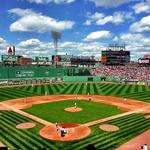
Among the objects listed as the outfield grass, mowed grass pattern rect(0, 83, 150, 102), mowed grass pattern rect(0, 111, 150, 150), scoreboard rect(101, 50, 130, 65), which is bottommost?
mowed grass pattern rect(0, 111, 150, 150)

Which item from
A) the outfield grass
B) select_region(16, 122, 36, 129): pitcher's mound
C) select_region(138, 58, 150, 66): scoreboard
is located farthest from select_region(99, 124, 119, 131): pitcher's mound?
select_region(138, 58, 150, 66): scoreboard

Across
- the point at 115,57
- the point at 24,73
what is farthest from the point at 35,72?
the point at 115,57

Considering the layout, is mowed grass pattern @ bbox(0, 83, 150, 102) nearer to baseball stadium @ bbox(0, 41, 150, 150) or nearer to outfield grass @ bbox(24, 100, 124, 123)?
baseball stadium @ bbox(0, 41, 150, 150)

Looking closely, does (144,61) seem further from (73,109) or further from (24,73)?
(73,109)

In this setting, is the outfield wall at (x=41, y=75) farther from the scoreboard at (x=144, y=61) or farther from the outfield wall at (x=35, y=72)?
the scoreboard at (x=144, y=61)

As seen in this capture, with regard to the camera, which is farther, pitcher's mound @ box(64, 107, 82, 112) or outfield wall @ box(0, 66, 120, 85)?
outfield wall @ box(0, 66, 120, 85)

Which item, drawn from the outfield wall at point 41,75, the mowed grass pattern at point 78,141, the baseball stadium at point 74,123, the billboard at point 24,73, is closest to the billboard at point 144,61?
the outfield wall at point 41,75

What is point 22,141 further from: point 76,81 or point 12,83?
point 76,81
